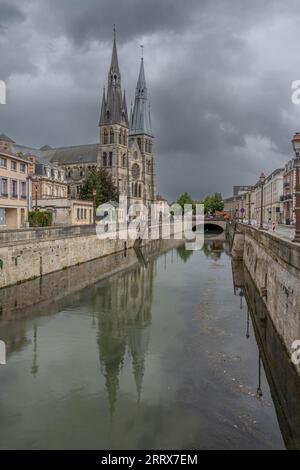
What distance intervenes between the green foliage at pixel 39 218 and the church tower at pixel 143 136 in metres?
70.7

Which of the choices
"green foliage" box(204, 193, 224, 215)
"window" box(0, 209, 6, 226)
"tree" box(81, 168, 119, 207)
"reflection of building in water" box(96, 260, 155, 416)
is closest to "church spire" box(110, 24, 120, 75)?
"tree" box(81, 168, 119, 207)

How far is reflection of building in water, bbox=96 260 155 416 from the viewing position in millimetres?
14078

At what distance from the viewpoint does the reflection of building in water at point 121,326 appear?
46.2 ft

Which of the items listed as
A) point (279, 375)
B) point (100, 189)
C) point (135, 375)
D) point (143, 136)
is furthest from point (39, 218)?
point (143, 136)

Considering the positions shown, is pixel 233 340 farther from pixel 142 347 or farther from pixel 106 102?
pixel 106 102

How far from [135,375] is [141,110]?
12215 centimetres

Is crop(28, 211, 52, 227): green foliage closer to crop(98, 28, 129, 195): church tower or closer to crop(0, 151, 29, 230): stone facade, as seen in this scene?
crop(0, 151, 29, 230): stone facade

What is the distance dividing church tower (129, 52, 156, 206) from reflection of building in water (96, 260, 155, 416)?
8744 centimetres

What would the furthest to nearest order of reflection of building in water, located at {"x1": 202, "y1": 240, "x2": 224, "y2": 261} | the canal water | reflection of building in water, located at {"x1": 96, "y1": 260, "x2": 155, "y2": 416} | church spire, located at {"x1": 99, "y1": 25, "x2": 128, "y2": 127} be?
church spire, located at {"x1": 99, "y1": 25, "x2": 128, "y2": 127} < reflection of building in water, located at {"x1": 202, "y1": 240, "x2": 224, "y2": 261} < reflection of building in water, located at {"x1": 96, "y1": 260, "x2": 155, "y2": 416} < the canal water

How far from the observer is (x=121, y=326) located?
19.7 meters

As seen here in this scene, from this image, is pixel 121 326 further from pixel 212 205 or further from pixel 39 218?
pixel 212 205

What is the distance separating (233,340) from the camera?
56.9 feet
